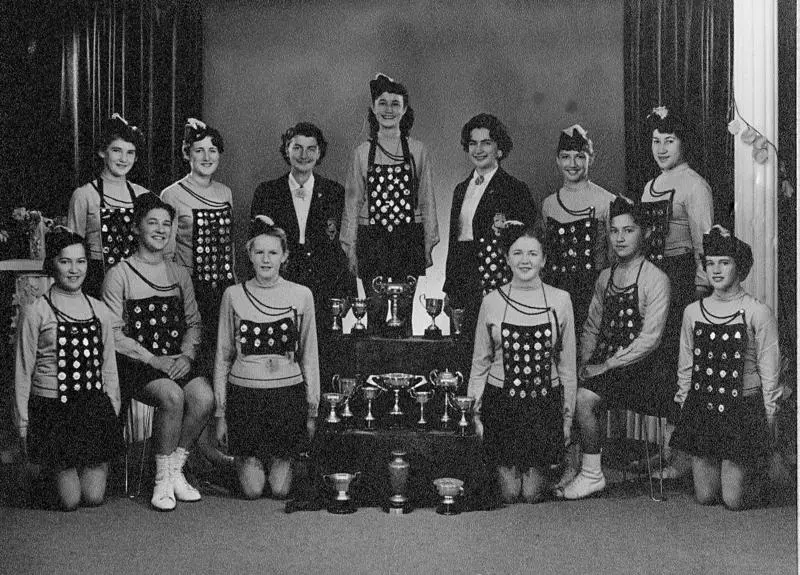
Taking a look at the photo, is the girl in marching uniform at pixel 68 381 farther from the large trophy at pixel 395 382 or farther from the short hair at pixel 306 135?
the large trophy at pixel 395 382

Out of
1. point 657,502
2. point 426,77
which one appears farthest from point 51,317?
point 657,502

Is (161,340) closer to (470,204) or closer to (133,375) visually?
(133,375)

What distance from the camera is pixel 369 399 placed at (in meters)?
4.00

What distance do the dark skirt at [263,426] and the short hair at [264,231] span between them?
578 mm

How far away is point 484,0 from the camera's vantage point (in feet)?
13.1

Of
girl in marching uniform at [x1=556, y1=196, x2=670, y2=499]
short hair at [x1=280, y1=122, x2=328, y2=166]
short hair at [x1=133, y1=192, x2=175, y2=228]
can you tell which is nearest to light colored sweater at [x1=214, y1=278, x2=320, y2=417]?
short hair at [x1=133, y1=192, x2=175, y2=228]

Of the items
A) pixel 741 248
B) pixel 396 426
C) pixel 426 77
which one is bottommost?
pixel 396 426

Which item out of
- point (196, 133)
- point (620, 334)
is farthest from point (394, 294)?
point (196, 133)

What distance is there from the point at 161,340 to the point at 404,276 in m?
1.01

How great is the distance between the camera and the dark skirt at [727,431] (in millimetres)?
3863

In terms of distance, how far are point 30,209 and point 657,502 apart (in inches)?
104

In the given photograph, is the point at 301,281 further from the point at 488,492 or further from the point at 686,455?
the point at 686,455

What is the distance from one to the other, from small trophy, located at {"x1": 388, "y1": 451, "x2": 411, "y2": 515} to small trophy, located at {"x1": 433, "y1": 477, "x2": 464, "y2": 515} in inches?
5.0

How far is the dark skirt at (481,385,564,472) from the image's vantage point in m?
3.98
